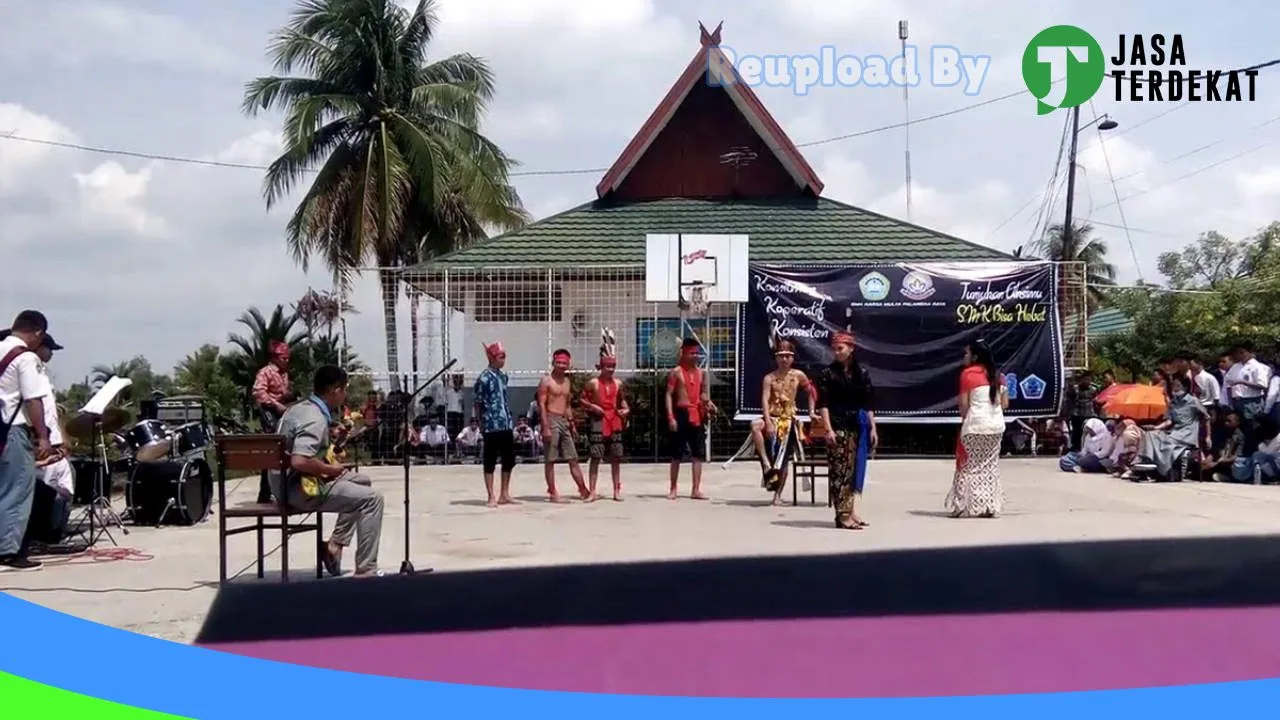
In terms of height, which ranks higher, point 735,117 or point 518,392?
point 735,117

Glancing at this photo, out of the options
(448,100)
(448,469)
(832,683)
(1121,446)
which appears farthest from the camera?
(448,100)

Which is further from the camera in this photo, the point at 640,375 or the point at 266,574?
the point at 640,375

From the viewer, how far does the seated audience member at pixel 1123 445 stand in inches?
585

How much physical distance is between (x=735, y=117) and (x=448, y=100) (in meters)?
5.18

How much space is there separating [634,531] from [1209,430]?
8140 mm

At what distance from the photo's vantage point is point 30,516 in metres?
8.44

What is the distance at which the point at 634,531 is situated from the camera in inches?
380

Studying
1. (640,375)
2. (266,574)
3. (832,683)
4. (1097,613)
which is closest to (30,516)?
(266,574)

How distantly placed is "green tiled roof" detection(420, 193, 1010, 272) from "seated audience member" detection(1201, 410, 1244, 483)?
6.10 metres

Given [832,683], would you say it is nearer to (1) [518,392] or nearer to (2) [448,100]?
(1) [518,392]

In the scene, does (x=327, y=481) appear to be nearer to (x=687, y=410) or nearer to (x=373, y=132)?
(x=687, y=410)

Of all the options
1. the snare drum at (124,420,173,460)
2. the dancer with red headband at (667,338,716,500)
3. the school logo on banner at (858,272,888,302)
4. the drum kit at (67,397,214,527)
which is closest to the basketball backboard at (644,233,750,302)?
the school logo on banner at (858,272,888,302)

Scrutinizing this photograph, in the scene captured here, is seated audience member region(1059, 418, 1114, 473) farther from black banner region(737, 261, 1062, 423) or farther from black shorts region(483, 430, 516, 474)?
black shorts region(483, 430, 516, 474)

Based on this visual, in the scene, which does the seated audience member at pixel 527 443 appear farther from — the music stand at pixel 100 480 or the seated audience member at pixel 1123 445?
the seated audience member at pixel 1123 445
